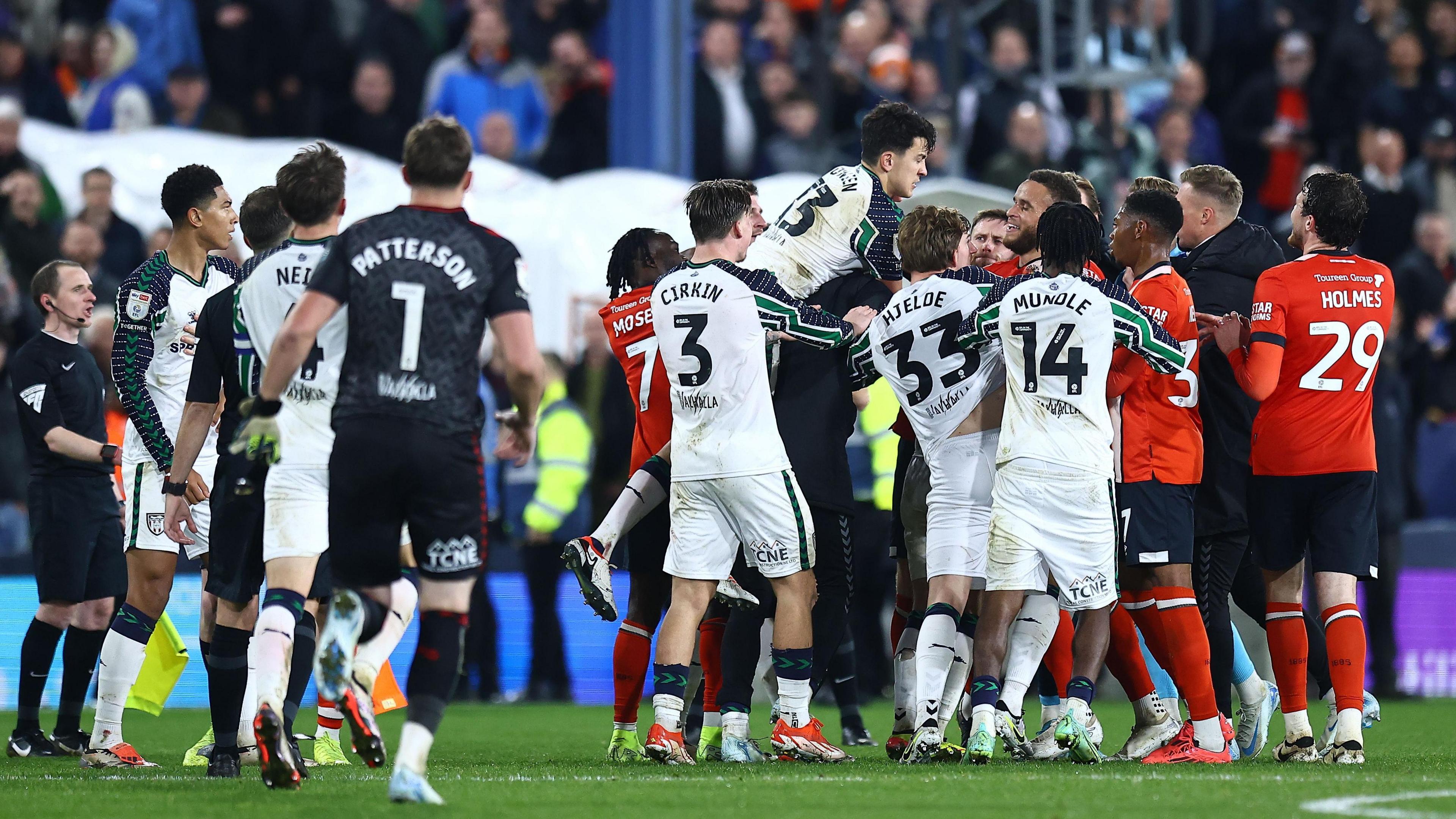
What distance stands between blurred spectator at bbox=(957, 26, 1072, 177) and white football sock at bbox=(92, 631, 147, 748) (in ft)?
31.9

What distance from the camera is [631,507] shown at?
8375 mm

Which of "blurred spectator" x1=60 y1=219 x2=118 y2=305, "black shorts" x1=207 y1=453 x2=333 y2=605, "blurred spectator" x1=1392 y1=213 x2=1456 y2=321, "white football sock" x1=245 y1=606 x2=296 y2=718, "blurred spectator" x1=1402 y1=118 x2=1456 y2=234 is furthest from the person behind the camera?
"blurred spectator" x1=1402 y1=118 x2=1456 y2=234

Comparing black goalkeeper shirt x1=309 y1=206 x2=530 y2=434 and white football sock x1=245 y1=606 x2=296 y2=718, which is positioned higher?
black goalkeeper shirt x1=309 y1=206 x2=530 y2=434

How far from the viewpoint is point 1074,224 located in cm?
768

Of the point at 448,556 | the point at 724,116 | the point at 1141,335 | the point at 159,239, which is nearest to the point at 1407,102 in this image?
the point at 724,116

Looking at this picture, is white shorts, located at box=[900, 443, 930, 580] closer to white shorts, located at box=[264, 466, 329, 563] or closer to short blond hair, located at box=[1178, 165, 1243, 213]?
short blond hair, located at box=[1178, 165, 1243, 213]

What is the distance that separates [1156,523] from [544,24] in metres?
11.8

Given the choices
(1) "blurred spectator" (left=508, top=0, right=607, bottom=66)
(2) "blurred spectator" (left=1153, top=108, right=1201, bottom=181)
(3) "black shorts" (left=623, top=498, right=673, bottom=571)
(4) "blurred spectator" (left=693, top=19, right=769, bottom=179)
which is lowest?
(3) "black shorts" (left=623, top=498, right=673, bottom=571)

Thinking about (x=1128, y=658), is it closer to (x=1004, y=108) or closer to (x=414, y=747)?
(x=414, y=747)

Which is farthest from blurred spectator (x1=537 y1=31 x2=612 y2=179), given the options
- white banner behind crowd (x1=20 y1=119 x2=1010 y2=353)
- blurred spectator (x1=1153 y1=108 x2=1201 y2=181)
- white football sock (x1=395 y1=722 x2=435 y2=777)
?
white football sock (x1=395 y1=722 x2=435 y2=777)

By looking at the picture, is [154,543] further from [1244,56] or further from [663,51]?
[1244,56]

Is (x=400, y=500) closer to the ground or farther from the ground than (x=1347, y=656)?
farther from the ground

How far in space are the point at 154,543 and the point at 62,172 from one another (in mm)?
7297

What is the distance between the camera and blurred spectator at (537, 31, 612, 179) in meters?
16.9
